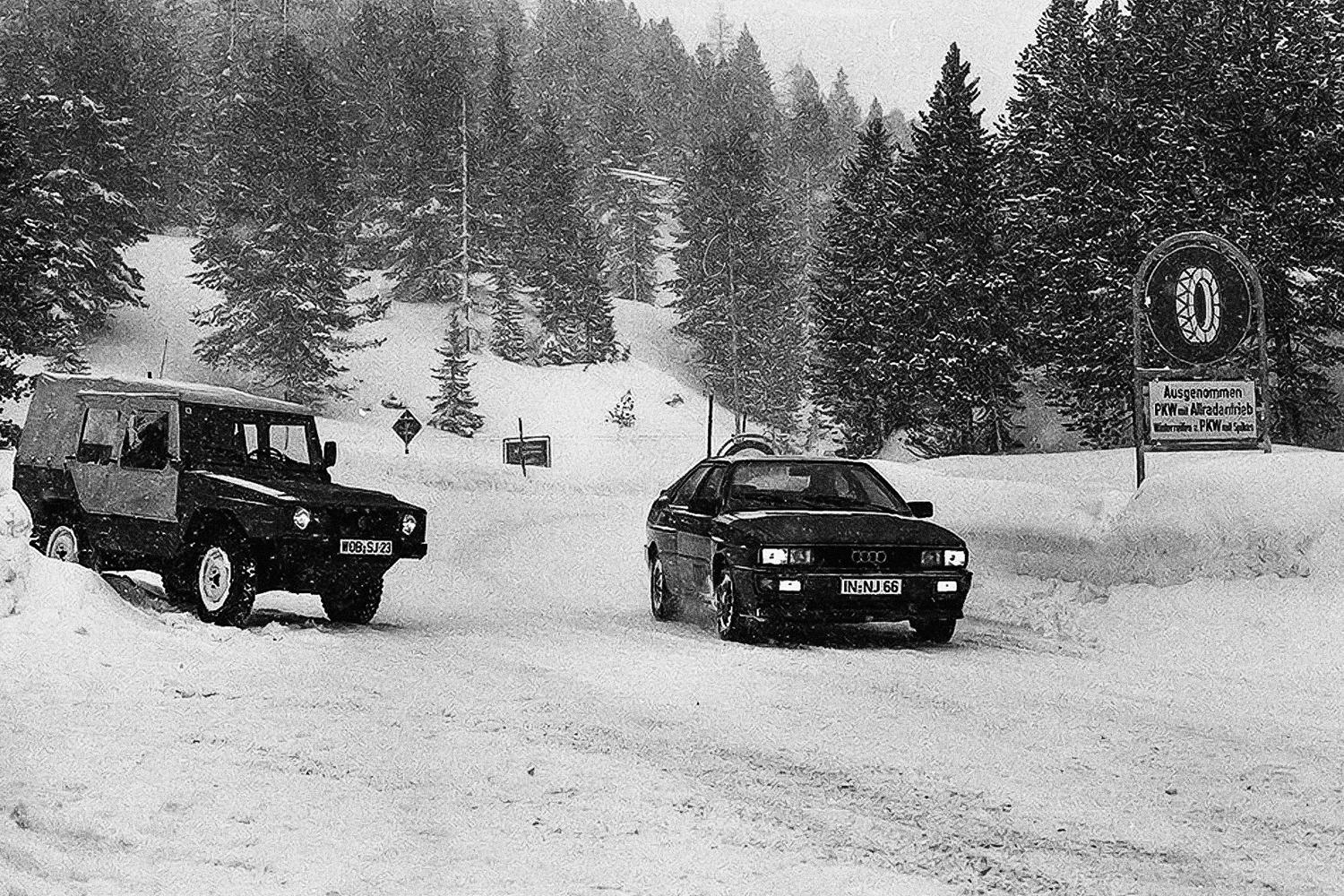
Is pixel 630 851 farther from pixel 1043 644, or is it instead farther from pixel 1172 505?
pixel 1172 505

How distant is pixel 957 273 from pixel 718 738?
33639mm

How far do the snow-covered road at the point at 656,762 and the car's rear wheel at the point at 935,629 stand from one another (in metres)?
0.12

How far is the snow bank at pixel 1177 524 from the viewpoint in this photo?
37.2 feet

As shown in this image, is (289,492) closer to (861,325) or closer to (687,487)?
(687,487)

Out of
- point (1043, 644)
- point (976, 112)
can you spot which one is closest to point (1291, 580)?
point (1043, 644)

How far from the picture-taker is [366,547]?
10.6 meters

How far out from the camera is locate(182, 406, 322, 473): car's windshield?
11406mm

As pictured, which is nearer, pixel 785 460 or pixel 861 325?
pixel 785 460

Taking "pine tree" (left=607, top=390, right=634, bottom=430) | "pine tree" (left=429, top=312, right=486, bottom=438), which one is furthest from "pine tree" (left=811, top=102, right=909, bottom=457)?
"pine tree" (left=429, top=312, right=486, bottom=438)

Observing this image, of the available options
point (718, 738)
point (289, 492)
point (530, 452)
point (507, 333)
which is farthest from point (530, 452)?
point (718, 738)

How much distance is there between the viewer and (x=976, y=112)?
40.5m

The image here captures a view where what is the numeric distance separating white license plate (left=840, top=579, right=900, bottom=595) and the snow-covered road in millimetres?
509

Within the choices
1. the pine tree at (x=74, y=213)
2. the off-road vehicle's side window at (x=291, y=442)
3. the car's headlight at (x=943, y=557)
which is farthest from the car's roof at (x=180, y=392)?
the pine tree at (x=74, y=213)

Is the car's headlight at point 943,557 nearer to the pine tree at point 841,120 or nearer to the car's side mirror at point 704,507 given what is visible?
the car's side mirror at point 704,507
